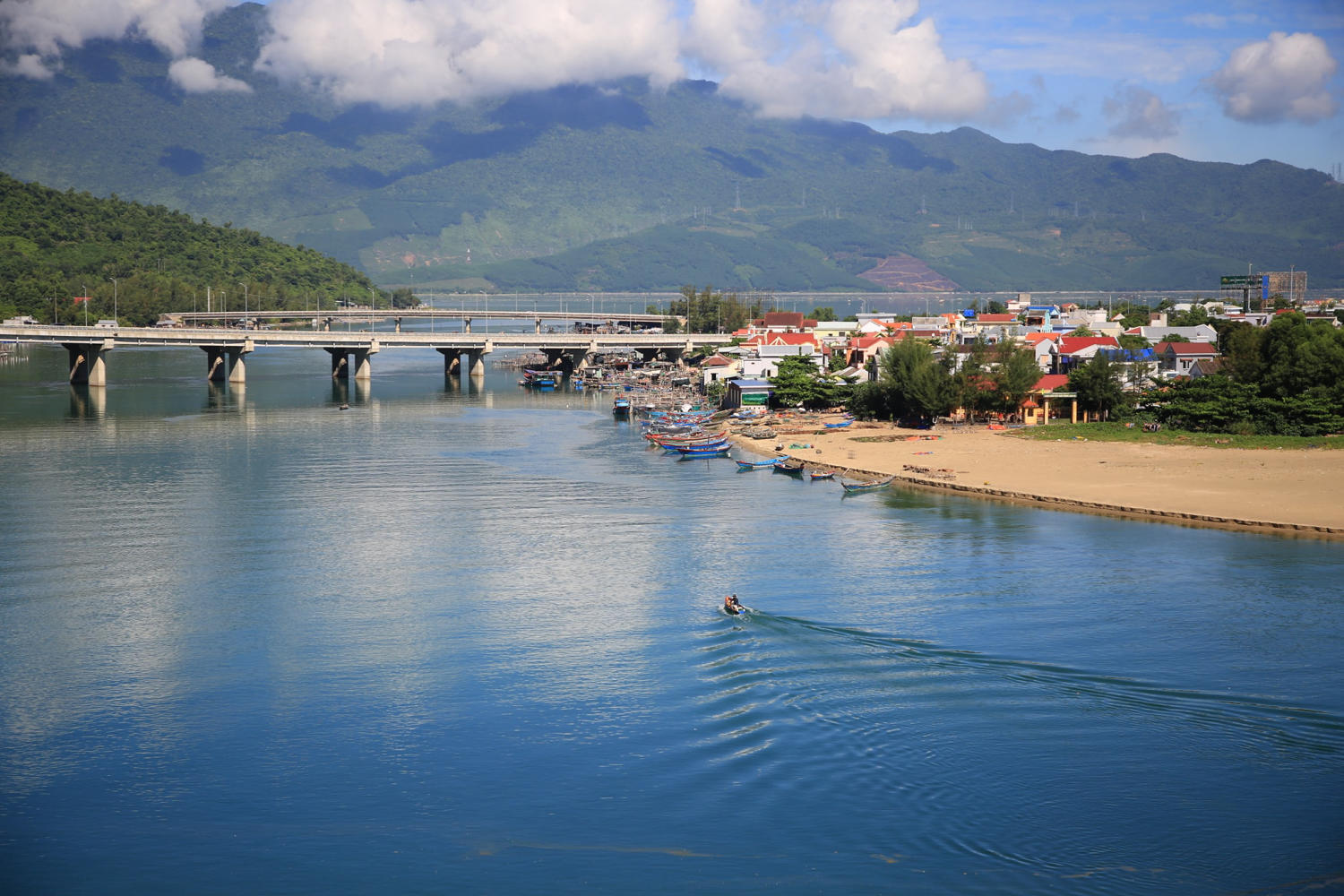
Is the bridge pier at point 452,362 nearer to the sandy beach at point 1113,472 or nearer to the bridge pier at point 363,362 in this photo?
the bridge pier at point 363,362

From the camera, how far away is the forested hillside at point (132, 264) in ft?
386

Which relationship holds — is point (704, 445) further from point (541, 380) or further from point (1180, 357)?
point (541, 380)

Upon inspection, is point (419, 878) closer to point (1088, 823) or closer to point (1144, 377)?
point (1088, 823)

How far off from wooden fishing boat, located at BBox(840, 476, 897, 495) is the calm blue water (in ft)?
11.5

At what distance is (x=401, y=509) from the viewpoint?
36.7 m

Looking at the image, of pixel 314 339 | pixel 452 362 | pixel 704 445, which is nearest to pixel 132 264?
pixel 452 362

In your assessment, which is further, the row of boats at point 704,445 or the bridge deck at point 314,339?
the bridge deck at point 314,339

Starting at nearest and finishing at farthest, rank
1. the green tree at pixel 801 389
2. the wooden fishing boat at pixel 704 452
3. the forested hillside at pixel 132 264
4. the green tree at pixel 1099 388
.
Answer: the wooden fishing boat at pixel 704 452
the green tree at pixel 1099 388
the green tree at pixel 801 389
the forested hillside at pixel 132 264

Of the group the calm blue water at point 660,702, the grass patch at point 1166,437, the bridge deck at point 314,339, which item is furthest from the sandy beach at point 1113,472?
the bridge deck at point 314,339

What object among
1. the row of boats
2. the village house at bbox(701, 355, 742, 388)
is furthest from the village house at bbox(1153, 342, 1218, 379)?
the village house at bbox(701, 355, 742, 388)

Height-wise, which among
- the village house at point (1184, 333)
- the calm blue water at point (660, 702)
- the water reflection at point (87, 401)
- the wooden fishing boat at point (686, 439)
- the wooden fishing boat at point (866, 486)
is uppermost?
the village house at point (1184, 333)

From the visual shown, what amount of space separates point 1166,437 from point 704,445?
1814 cm

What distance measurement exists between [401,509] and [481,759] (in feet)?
64.1

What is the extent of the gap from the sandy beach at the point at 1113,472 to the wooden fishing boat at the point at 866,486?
943 millimetres
